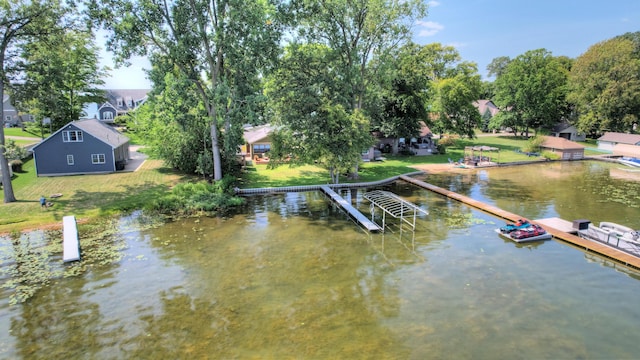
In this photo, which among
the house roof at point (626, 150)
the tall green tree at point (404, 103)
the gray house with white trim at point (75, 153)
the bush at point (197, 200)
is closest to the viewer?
the bush at point (197, 200)

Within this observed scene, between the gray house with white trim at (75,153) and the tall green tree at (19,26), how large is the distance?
697 cm

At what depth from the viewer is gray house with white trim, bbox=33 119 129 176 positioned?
31.5m

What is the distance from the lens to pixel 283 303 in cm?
1331

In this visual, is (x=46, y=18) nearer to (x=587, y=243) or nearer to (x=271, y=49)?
(x=271, y=49)

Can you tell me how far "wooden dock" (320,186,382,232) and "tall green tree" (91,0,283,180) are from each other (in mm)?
8890

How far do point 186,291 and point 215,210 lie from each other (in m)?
11.3

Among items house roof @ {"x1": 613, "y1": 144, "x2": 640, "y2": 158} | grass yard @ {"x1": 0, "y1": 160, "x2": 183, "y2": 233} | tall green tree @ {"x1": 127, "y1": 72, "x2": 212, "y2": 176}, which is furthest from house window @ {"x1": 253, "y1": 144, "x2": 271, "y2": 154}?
house roof @ {"x1": 613, "y1": 144, "x2": 640, "y2": 158}

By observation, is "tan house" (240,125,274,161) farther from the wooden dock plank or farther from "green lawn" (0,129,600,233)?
the wooden dock plank

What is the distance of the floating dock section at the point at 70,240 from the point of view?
16859 millimetres

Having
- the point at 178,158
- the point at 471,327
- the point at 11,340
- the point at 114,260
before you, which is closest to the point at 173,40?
the point at 178,158

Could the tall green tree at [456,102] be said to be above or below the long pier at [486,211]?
above

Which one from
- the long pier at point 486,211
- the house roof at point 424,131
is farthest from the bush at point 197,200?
the house roof at point 424,131

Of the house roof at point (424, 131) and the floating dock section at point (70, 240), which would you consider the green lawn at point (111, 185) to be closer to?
the floating dock section at point (70, 240)

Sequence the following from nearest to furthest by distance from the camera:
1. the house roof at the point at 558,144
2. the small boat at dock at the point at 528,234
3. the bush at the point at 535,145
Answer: the small boat at dock at the point at 528,234 < the house roof at the point at 558,144 < the bush at the point at 535,145
